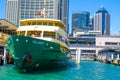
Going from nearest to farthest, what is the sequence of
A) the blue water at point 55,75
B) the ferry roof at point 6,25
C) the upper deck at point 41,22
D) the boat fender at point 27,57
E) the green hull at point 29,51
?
the blue water at point 55,75
the green hull at point 29,51
the boat fender at point 27,57
the upper deck at point 41,22
the ferry roof at point 6,25

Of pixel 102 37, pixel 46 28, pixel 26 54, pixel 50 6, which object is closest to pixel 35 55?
pixel 26 54

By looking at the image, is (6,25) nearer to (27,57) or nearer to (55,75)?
(27,57)

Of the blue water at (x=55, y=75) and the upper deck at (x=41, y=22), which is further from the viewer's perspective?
the upper deck at (x=41, y=22)

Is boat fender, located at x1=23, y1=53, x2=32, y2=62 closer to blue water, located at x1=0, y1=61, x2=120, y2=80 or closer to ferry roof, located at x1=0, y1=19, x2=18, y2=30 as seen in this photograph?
blue water, located at x1=0, y1=61, x2=120, y2=80

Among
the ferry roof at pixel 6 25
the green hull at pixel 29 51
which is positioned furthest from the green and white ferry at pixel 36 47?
the ferry roof at pixel 6 25

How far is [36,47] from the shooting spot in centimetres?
3086

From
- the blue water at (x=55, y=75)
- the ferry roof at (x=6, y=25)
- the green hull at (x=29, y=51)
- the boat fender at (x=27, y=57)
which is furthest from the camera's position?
the ferry roof at (x=6, y=25)

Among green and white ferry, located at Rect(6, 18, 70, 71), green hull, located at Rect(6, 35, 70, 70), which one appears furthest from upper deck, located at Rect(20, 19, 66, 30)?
green hull, located at Rect(6, 35, 70, 70)

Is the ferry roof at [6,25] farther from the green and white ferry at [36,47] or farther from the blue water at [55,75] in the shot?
the blue water at [55,75]

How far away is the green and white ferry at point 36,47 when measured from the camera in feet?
99.2

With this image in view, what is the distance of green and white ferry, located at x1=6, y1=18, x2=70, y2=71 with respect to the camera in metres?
30.2

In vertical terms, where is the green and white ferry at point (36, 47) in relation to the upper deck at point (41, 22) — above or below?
below

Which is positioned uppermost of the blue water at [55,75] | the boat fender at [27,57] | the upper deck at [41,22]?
the upper deck at [41,22]

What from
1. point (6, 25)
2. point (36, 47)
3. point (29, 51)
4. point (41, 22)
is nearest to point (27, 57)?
point (29, 51)
